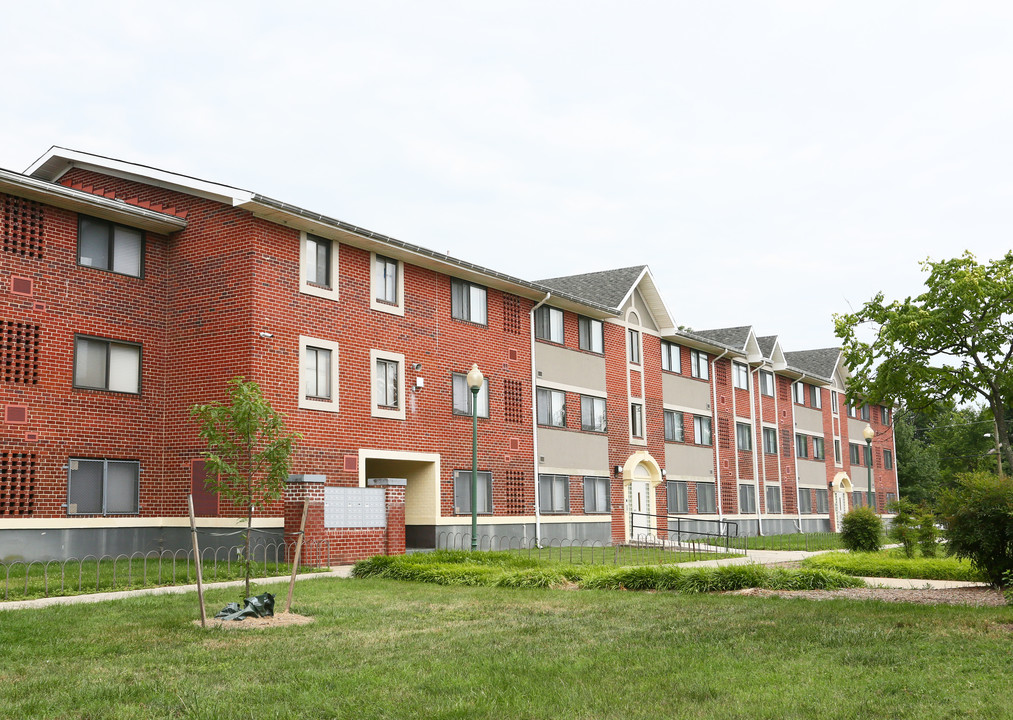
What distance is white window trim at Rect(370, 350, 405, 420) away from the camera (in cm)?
2531

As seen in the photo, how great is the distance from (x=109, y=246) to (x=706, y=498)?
27.5 metres

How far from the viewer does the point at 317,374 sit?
24031 mm

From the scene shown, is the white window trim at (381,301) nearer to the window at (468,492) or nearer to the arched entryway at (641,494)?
the window at (468,492)

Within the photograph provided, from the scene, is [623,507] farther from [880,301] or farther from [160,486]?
[160,486]

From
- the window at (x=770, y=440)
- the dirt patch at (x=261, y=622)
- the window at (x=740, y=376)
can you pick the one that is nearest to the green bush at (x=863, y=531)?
the dirt patch at (x=261, y=622)

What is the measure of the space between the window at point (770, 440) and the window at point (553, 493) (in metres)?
18.7

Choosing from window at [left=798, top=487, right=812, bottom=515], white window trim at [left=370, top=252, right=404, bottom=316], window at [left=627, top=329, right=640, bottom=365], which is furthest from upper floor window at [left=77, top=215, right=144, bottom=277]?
window at [left=798, top=487, right=812, bottom=515]

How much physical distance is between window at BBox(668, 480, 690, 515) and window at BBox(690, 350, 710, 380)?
16.7ft

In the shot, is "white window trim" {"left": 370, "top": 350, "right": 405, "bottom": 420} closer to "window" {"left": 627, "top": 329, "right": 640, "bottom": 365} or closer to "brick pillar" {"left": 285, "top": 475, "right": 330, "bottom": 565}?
"brick pillar" {"left": 285, "top": 475, "right": 330, "bottom": 565}

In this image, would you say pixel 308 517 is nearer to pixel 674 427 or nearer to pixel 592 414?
pixel 592 414

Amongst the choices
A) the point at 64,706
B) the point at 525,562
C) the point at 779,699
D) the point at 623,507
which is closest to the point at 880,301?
the point at 623,507

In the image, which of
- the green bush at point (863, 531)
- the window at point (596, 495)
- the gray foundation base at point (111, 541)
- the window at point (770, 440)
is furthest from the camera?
the window at point (770, 440)

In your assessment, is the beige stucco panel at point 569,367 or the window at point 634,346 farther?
the window at point 634,346

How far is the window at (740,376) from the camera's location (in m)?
45.9
